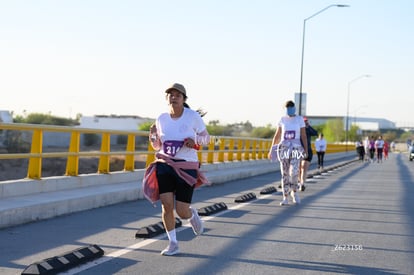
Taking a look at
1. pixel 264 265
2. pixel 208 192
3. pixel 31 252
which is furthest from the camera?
pixel 208 192

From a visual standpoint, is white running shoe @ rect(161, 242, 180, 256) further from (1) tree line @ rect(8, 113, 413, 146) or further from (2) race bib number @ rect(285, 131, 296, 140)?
(1) tree line @ rect(8, 113, 413, 146)

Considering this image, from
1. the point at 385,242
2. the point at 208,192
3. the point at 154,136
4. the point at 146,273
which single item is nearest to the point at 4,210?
the point at 154,136

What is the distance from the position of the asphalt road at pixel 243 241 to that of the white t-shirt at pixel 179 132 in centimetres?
105

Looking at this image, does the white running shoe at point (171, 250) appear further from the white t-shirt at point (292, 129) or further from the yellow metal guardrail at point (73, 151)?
the white t-shirt at point (292, 129)

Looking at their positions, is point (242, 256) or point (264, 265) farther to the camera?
point (242, 256)

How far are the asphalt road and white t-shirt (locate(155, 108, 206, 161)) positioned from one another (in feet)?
3.46

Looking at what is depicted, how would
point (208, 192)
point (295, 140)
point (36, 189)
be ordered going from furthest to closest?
point (208, 192) < point (295, 140) < point (36, 189)

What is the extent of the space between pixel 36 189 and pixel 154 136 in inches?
170

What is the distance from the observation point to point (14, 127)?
10336 mm

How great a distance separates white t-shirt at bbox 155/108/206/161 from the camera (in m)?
7.22

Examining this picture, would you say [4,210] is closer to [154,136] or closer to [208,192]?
[154,136]

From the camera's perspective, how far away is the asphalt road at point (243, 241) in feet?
22.1

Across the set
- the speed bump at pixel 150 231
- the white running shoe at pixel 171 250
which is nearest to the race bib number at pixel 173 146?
the white running shoe at pixel 171 250

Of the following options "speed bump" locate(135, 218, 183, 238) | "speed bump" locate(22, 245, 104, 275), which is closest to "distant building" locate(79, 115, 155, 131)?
"speed bump" locate(135, 218, 183, 238)
